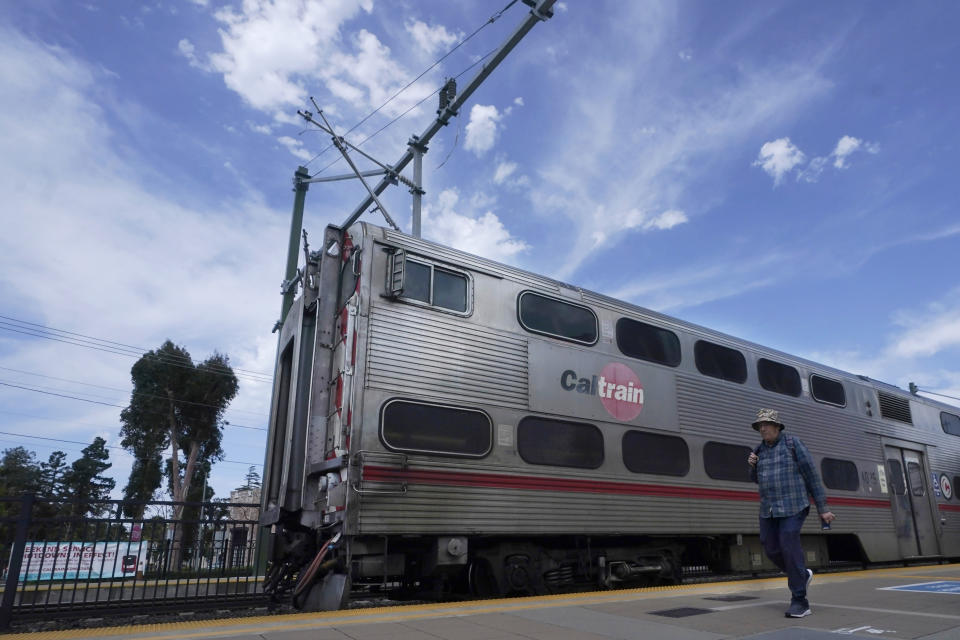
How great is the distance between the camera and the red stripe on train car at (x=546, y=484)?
248 inches

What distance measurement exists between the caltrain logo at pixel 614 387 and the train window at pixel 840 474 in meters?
4.88

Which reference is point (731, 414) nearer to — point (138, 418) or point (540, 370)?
point (540, 370)

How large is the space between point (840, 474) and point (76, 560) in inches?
469

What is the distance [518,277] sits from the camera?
26.5 ft

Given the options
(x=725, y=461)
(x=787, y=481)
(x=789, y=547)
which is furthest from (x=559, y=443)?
(x=725, y=461)

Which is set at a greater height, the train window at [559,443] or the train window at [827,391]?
the train window at [827,391]

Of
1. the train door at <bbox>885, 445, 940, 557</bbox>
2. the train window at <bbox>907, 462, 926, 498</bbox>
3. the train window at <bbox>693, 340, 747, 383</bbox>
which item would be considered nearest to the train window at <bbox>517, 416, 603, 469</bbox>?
the train window at <bbox>693, 340, 747, 383</bbox>

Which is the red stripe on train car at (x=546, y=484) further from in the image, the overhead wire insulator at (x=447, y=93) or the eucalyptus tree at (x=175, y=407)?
the eucalyptus tree at (x=175, y=407)

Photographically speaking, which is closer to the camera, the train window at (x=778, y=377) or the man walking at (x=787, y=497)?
the man walking at (x=787, y=497)

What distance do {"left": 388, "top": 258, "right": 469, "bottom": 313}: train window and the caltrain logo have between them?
1675mm

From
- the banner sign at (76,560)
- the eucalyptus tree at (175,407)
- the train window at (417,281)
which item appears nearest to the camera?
the banner sign at (76,560)

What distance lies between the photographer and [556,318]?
27.1 feet

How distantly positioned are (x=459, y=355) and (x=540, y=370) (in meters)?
1.19

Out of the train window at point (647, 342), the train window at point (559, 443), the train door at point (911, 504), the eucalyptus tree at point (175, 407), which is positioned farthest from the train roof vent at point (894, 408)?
the eucalyptus tree at point (175, 407)
